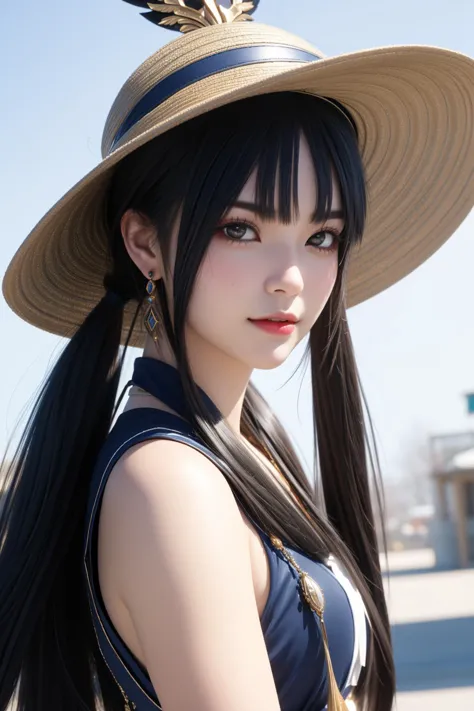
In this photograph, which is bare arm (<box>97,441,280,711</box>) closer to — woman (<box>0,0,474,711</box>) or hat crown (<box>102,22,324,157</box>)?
woman (<box>0,0,474,711</box>)

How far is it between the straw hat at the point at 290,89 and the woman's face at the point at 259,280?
171 mm

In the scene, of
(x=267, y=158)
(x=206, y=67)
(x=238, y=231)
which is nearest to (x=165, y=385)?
(x=238, y=231)

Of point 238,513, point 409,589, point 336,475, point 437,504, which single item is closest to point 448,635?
point 409,589

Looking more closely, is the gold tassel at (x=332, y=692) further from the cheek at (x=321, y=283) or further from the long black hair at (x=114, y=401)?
the cheek at (x=321, y=283)

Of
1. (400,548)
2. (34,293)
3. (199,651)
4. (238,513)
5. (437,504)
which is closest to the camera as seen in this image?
(199,651)

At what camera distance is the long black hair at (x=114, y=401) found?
5.60 ft

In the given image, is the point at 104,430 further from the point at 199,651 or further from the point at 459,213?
the point at 459,213

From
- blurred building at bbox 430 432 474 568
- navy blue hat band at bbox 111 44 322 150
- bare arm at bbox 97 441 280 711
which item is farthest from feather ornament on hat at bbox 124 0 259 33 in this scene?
blurred building at bbox 430 432 474 568

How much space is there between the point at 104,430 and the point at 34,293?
0.38 m

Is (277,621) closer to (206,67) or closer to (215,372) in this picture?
(215,372)

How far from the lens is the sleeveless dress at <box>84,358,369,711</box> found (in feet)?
5.18

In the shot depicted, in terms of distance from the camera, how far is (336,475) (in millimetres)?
2299

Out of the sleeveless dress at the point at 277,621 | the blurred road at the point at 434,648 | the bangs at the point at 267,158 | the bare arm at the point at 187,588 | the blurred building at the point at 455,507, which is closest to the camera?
the bare arm at the point at 187,588

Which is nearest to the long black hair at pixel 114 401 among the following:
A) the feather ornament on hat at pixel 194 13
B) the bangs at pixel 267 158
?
the bangs at pixel 267 158
